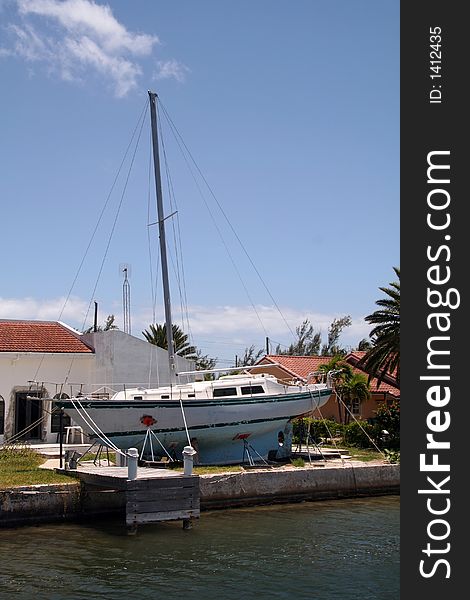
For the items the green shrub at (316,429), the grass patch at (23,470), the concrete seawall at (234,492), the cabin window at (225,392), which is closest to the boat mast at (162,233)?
the cabin window at (225,392)

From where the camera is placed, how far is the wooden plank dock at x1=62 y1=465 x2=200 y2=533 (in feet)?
65.1

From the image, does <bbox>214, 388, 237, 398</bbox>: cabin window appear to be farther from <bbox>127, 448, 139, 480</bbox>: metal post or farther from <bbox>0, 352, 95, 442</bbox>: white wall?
<bbox>127, 448, 139, 480</bbox>: metal post

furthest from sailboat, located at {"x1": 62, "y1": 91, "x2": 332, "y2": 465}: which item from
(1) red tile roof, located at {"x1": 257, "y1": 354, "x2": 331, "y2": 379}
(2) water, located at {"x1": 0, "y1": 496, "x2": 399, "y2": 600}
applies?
(1) red tile roof, located at {"x1": 257, "y1": 354, "x2": 331, "y2": 379}

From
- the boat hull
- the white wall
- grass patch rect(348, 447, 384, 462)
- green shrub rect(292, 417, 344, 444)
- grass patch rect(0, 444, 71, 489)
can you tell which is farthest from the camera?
green shrub rect(292, 417, 344, 444)

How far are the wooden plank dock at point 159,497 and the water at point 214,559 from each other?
50 centimetres

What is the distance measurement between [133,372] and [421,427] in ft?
84.7

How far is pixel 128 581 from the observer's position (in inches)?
628

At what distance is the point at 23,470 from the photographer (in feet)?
79.8

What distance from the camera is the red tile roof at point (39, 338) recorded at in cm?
3419

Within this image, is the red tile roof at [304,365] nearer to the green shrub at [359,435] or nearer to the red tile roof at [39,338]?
the green shrub at [359,435]

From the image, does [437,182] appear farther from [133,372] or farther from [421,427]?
[133,372]

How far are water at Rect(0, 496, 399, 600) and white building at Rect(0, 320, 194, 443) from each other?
40.5ft

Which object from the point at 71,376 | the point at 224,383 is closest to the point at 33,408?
the point at 71,376

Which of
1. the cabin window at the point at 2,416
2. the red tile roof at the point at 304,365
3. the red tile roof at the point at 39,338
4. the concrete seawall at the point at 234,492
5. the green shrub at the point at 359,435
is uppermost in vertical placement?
the red tile roof at the point at 39,338
